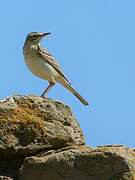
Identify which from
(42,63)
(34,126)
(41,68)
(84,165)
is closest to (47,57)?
(42,63)

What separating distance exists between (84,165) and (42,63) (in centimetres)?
720

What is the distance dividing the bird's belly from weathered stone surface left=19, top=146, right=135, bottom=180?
6.54 m

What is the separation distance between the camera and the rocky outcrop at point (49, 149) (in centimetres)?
672

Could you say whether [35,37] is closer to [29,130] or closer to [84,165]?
[29,130]

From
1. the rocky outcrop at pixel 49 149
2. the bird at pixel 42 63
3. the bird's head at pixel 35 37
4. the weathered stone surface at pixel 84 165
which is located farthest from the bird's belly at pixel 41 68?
the weathered stone surface at pixel 84 165

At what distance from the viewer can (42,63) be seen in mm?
13797

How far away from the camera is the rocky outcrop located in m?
6.72

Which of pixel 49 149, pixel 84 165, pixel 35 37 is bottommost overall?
pixel 84 165

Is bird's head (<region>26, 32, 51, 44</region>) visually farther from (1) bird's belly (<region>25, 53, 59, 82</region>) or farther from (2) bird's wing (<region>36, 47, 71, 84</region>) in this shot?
(1) bird's belly (<region>25, 53, 59, 82</region>)

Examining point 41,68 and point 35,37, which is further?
point 35,37

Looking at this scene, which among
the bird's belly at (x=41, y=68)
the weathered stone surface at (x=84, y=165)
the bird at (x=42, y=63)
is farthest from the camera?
the bird at (x=42, y=63)

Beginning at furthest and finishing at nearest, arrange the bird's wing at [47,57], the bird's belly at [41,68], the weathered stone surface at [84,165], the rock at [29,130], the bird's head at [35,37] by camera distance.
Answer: the bird's head at [35,37] → the bird's wing at [47,57] → the bird's belly at [41,68] → the rock at [29,130] → the weathered stone surface at [84,165]

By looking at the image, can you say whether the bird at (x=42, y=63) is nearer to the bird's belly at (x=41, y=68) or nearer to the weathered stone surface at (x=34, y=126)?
the bird's belly at (x=41, y=68)

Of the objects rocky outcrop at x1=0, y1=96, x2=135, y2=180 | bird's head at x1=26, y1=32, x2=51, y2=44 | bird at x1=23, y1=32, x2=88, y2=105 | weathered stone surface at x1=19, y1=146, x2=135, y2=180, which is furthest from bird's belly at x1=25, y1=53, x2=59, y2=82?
weathered stone surface at x1=19, y1=146, x2=135, y2=180
